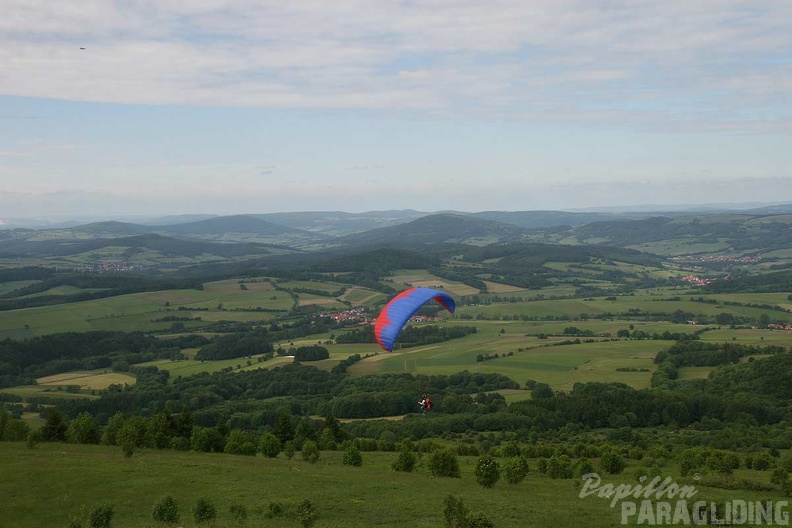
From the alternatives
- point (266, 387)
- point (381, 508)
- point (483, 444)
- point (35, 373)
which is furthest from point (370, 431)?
point (35, 373)

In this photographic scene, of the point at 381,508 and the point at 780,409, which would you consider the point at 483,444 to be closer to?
the point at 381,508

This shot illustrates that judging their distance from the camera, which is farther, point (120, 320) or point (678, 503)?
point (120, 320)

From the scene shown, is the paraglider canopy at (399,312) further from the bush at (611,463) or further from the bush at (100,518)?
the bush at (100,518)

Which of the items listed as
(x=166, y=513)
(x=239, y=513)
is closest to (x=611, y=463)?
(x=239, y=513)

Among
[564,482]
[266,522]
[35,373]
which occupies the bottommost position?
[35,373]

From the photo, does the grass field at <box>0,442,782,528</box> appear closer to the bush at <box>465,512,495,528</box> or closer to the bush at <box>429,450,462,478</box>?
the bush at <box>429,450,462,478</box>
